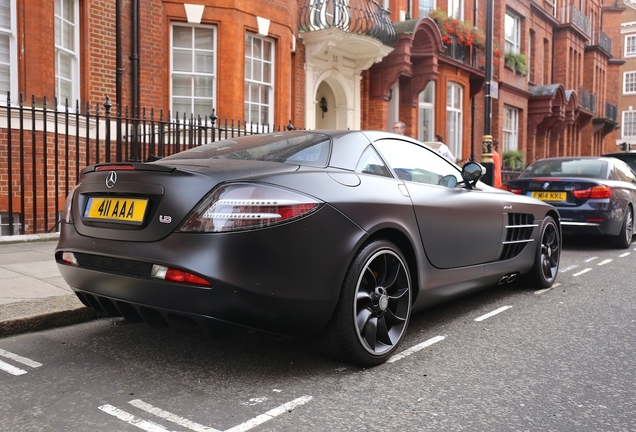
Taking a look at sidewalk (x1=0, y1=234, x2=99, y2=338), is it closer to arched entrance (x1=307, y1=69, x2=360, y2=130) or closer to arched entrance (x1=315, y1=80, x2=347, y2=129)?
arched entrance (x1=307, y1=69, x2=360, y2=130)

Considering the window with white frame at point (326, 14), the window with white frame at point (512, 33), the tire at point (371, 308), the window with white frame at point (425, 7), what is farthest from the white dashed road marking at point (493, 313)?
the window with white frame at point (512, 33)

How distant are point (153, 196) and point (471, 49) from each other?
17.8 metres

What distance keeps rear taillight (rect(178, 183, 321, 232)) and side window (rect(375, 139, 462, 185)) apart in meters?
1.20

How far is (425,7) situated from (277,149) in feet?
51.0

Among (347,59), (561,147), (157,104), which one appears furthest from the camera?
(561,147)

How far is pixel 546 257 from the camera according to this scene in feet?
19.0

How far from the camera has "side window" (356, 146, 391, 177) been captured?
146 inches

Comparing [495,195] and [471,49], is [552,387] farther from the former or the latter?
[471,49]

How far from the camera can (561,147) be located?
30.7 m

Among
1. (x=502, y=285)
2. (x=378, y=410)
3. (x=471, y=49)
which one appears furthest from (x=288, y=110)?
(x=378, y=410)

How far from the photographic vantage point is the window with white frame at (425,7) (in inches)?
687

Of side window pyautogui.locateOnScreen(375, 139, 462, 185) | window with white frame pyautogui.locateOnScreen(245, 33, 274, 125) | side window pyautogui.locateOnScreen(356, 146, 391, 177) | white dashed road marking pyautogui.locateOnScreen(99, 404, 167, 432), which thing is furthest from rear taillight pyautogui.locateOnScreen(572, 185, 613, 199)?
white dashed road marking pyautogui.locateOnScreen(99, 404, 167, 432)

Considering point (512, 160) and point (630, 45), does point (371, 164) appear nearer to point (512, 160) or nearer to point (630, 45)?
point (512, 160)

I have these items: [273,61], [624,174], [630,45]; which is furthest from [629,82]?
[273,61]
